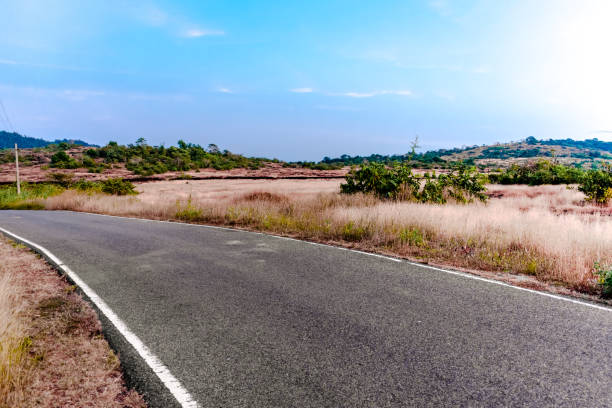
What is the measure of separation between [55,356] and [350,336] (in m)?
3.15

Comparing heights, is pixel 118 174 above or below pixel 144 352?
above

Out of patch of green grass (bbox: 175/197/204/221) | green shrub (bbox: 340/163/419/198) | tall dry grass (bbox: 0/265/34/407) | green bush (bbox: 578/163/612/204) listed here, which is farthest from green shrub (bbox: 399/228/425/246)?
green bush (bbox: 578/163/612/204)

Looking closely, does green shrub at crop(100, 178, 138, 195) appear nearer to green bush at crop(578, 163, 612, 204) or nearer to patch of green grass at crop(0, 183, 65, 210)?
patch of green grass at crop(0, 183, 65, 210)

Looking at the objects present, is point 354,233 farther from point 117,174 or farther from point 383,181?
point 117,174

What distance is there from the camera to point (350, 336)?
4.21 meters

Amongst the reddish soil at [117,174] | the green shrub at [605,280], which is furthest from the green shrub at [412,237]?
the reddish soil at [117,174]

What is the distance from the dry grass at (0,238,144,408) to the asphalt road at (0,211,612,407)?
0.24 meters

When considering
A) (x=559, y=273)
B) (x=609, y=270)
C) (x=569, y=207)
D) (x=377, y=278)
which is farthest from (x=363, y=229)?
(x=569, y=207)

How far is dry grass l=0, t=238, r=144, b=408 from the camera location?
3.12 m

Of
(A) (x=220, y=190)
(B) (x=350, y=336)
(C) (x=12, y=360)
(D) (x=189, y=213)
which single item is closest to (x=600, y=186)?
(B) (x=350, y=336)

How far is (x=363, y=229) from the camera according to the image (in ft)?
33.7

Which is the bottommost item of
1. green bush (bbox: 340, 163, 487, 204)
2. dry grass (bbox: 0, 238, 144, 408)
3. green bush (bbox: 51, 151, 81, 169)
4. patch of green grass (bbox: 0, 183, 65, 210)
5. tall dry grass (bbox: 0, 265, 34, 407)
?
patch of green grass (bbox: 0, 183, 65, 210)

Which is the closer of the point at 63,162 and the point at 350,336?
the point at 350,336

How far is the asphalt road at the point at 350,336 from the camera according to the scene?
10.4 ft
